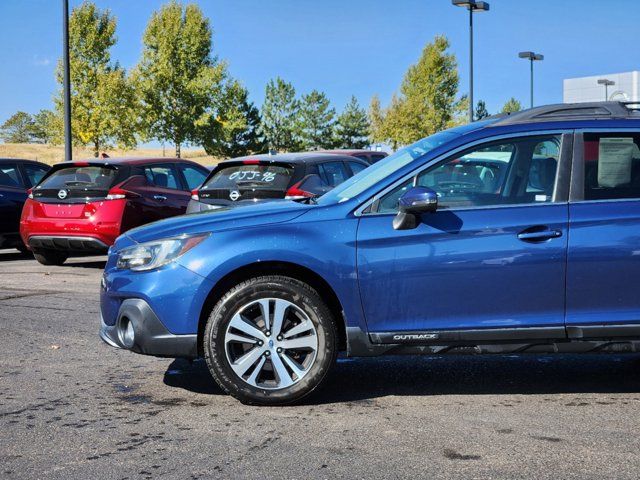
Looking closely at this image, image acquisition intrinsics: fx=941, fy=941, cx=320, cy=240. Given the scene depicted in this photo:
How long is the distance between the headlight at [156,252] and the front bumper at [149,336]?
21cm

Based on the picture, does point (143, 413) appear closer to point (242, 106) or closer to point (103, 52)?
point (103, 52)

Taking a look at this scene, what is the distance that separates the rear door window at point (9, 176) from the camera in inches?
589

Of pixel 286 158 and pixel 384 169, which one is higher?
pixel 286 158

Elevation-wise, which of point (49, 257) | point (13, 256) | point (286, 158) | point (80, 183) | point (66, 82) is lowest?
point (13, 256)

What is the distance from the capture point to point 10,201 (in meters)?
14.6

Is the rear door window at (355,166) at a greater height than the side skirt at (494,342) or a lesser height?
greater

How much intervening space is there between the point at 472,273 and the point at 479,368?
1.39 metres

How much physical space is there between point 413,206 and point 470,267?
18.4 inches

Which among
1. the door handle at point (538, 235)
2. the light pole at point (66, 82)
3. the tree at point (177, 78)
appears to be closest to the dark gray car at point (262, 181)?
the door handle at point (538, 235)

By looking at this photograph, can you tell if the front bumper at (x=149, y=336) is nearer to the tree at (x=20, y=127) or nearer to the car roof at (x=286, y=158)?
the car roof at (x=286, y=158)

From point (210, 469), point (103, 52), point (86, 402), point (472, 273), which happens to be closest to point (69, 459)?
point (210, 469)

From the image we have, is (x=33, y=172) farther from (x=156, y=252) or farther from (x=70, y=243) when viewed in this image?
(x=156, y=252)

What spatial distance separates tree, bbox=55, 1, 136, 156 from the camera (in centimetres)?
5266

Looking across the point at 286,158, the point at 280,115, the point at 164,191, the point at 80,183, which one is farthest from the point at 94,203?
the point at 280,115
